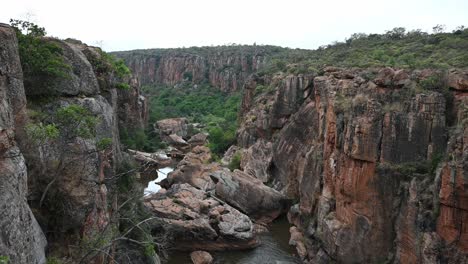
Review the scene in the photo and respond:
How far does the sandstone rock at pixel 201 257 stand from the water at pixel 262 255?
0.93 ft

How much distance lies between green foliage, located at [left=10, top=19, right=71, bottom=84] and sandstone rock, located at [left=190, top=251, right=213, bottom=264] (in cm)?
1302

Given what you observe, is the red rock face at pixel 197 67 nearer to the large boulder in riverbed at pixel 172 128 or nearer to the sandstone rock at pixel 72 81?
the large boulder in riverbed at pixel 172 128

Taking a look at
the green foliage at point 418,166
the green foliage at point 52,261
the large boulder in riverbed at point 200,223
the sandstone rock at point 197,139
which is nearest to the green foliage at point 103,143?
the green foliage at point 52,261

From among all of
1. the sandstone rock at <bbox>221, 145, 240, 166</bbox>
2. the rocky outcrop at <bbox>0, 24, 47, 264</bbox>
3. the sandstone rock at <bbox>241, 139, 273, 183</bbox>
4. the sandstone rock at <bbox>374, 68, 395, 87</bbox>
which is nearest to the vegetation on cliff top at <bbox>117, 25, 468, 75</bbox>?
the sandstone rock at <bbox>374, 68, 395, 87</bbox>

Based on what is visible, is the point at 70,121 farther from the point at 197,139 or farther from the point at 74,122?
the point at 197,139

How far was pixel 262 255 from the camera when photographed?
24.1m

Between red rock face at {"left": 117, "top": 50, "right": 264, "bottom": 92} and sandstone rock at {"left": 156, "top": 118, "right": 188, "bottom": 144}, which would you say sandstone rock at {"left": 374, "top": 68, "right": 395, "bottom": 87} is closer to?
sandstone rock at {"left": 156, "top": 118, "right": 188, "bottom": 144}

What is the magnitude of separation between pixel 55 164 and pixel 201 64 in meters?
96.2

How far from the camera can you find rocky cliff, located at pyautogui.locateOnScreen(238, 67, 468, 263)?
1647 centimetres

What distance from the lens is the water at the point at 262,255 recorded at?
23.2 meters

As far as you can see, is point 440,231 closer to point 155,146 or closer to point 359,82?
point 359,82

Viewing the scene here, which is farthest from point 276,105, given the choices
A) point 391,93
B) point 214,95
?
point 214,95

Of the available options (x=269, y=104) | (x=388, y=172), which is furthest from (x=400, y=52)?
(x=388, y=172)

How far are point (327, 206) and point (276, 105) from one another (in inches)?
628
